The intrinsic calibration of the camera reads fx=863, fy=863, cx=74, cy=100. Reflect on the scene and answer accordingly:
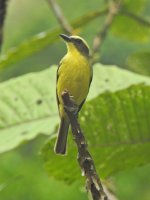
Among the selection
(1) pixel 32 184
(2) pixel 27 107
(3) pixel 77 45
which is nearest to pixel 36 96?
(2) pixel 27 107

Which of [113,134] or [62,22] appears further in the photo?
[62,22]

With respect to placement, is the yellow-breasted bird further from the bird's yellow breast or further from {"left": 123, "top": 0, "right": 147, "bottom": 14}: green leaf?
{"left": 123, "top": 0, "right": 147, "bottom": 14}: green leaf

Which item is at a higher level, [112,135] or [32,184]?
[112,135]

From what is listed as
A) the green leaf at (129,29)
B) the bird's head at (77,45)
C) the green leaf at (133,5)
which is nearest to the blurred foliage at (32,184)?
the green leaf at (129,29)

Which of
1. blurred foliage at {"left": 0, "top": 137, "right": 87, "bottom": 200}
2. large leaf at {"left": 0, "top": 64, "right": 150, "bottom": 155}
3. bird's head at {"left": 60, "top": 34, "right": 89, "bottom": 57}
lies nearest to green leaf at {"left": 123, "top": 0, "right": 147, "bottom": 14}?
large leaf at {"left": 0, "top": 64, "right": 150, "bottom": 155}

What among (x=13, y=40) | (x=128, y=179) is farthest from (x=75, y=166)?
(x=13, y=40)

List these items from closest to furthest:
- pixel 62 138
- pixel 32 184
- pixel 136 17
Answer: pixel 62 138 → pixel 136 17 → pixel 32 184

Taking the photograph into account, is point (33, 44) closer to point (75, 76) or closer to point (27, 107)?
point (27, 107)
